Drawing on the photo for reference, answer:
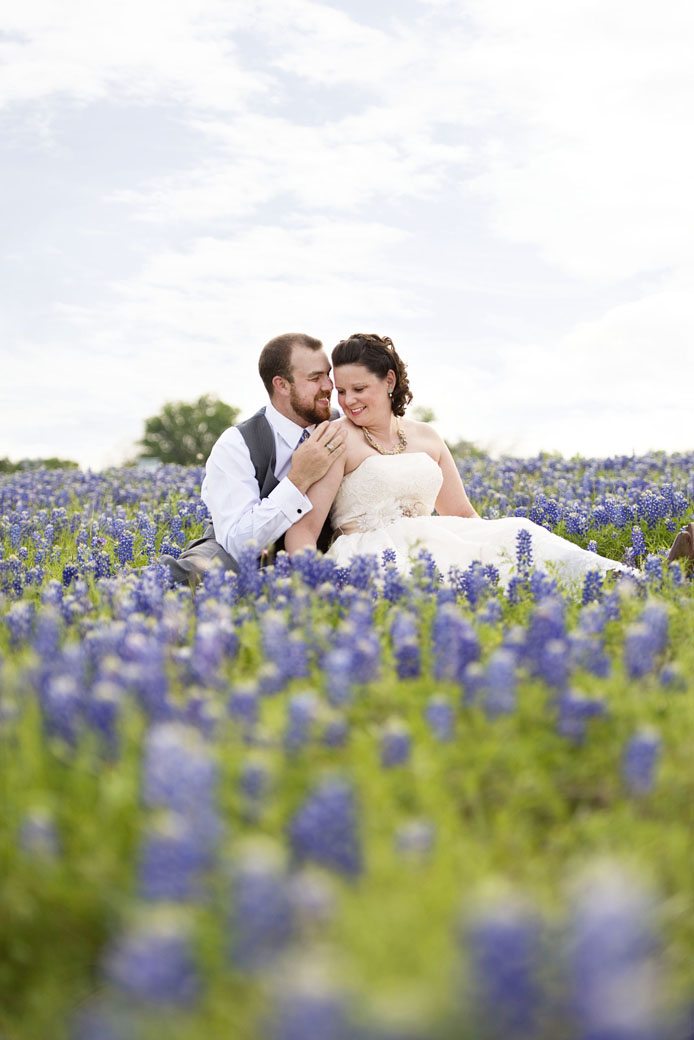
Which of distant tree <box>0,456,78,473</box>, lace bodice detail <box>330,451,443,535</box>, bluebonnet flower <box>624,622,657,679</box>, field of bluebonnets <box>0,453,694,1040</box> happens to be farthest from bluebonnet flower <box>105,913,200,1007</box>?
distant tree <box>0,456,78,473</box>

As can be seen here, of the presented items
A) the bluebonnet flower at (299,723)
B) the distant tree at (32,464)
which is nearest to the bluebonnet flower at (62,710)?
the bluebonnet flower at (299,723)

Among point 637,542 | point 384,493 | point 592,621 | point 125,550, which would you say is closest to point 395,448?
point 384,493

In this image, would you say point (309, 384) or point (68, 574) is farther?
point (309, 384)

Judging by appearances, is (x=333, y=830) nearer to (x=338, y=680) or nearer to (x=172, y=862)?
(x=172, y=862)

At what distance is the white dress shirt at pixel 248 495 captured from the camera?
23.0ft

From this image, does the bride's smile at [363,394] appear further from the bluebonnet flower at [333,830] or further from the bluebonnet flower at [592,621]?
the bluebonnet flower at [333,830]

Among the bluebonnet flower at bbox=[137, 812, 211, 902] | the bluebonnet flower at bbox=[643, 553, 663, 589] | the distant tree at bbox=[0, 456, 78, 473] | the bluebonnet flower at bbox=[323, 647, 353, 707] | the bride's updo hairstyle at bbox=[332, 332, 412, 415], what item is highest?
the distant tree at bbox=[0, 456, 78, 473]

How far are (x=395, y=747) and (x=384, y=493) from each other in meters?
5.02

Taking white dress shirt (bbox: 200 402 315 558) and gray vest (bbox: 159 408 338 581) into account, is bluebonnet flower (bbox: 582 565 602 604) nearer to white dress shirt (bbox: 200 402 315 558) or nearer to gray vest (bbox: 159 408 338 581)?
white dress shirt (bbox: 200 402 315 558)

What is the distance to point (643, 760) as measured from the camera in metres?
2.56

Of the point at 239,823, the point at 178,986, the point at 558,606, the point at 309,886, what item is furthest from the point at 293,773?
the point at 558,606

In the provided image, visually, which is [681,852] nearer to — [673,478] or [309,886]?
[309,886]

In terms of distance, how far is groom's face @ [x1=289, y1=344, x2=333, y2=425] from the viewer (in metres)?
7.51

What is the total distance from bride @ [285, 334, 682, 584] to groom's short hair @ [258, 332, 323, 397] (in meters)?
0.25
